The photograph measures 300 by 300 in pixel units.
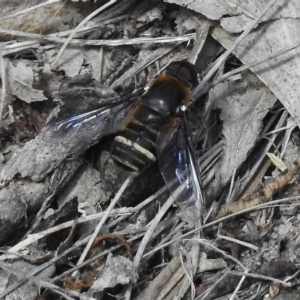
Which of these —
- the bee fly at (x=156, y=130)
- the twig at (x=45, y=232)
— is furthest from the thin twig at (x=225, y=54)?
the twig at (x=45, y=232)

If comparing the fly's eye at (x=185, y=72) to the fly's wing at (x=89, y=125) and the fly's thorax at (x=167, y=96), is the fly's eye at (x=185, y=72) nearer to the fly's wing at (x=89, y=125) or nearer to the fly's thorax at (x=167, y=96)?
the fly's thorax at (x=167, y=96)

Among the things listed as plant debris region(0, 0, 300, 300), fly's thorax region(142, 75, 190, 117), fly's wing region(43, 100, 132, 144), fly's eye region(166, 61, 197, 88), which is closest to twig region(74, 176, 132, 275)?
plant debris region(0, 0, 300, 300)

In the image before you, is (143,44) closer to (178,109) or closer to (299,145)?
(178,109)

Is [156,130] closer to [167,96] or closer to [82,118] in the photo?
[167,96]

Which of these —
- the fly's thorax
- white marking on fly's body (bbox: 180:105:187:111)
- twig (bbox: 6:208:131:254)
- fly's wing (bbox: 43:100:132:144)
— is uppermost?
the fly's thorax

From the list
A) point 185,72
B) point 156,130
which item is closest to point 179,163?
point 156,130

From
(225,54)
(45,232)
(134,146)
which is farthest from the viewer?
(225,54)

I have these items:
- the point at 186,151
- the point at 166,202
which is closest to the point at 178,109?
the point at 186,151

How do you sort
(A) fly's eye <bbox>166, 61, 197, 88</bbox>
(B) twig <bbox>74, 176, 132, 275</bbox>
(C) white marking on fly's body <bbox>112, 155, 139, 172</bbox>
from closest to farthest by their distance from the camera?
(B) twig <bbox>74, 176, 132, 275</bbox> < (C) white marking on fly's body <bbox>112, 155, 139, 172</bbox> < (A) fly's eye <bbox>166, 61, 197, 88</bbox>

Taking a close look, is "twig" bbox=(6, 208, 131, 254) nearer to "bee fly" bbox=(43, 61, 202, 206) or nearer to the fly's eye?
"bee fly" bbox=(43, 61, 202, 206)
